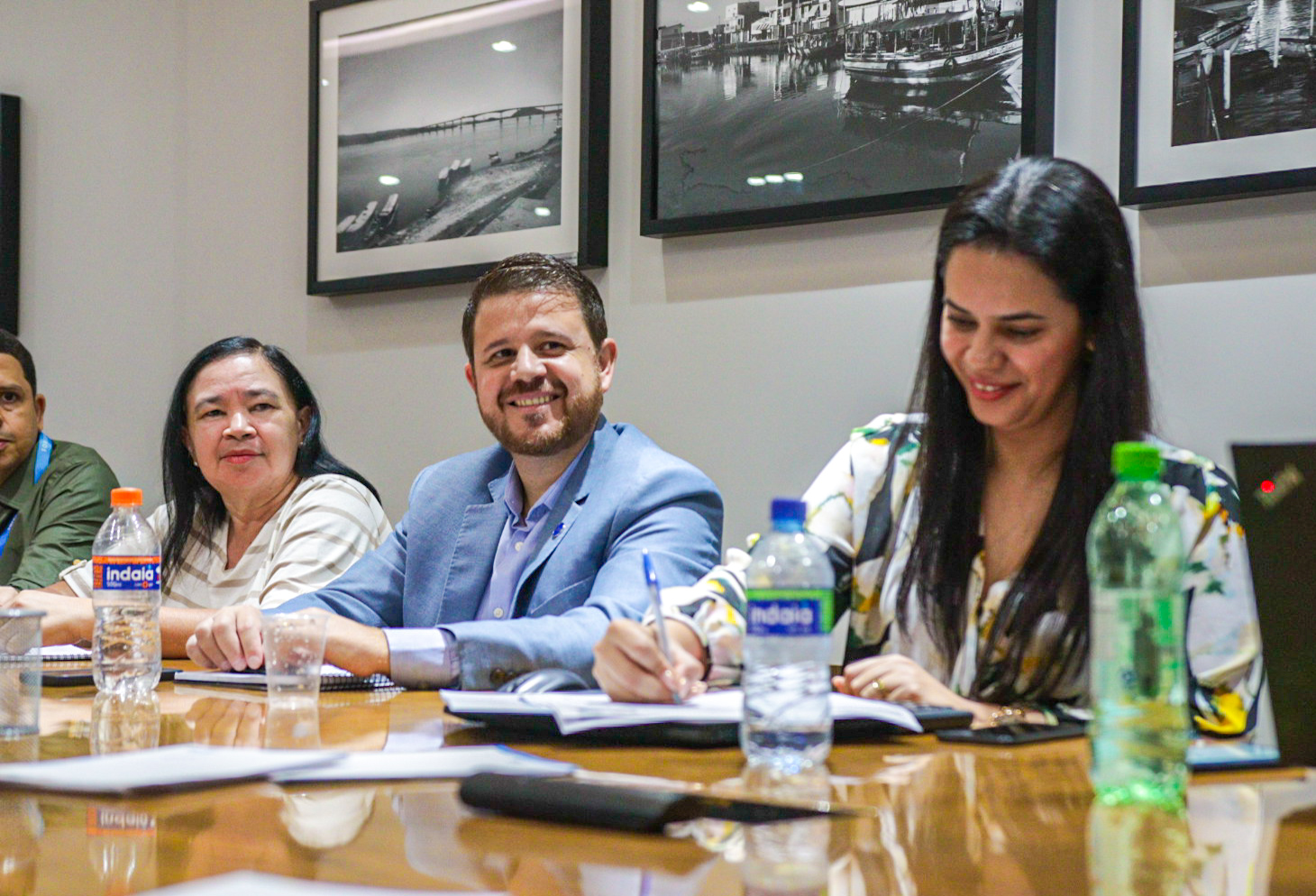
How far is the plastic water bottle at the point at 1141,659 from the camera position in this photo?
926 millimetres

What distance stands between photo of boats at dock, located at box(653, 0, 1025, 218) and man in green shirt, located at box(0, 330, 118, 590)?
1.77 meters

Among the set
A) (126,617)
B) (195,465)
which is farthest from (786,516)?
(195,465)

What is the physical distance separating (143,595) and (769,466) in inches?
55.3

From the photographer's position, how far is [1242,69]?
220 cm

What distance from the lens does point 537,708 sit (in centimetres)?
127

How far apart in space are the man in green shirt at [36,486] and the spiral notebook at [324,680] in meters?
1.75

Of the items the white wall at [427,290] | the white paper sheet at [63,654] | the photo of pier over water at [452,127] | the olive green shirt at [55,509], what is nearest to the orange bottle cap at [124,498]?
the white paper sheet at [63,654]

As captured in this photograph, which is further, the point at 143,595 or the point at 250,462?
the point at 250,462

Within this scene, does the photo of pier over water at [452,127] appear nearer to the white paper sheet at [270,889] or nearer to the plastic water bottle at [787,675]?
the plastic water bottle at [787,675]

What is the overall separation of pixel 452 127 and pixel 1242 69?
1801mm

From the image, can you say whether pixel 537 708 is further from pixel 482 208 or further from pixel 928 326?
pixel 482 208

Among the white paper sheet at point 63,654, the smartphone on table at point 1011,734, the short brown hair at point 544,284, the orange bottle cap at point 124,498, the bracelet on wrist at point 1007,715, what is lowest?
the white paper sheet at point 63,654

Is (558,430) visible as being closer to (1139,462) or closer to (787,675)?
(787,675)

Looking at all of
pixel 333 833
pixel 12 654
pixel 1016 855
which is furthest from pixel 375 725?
pixel 1016 855
